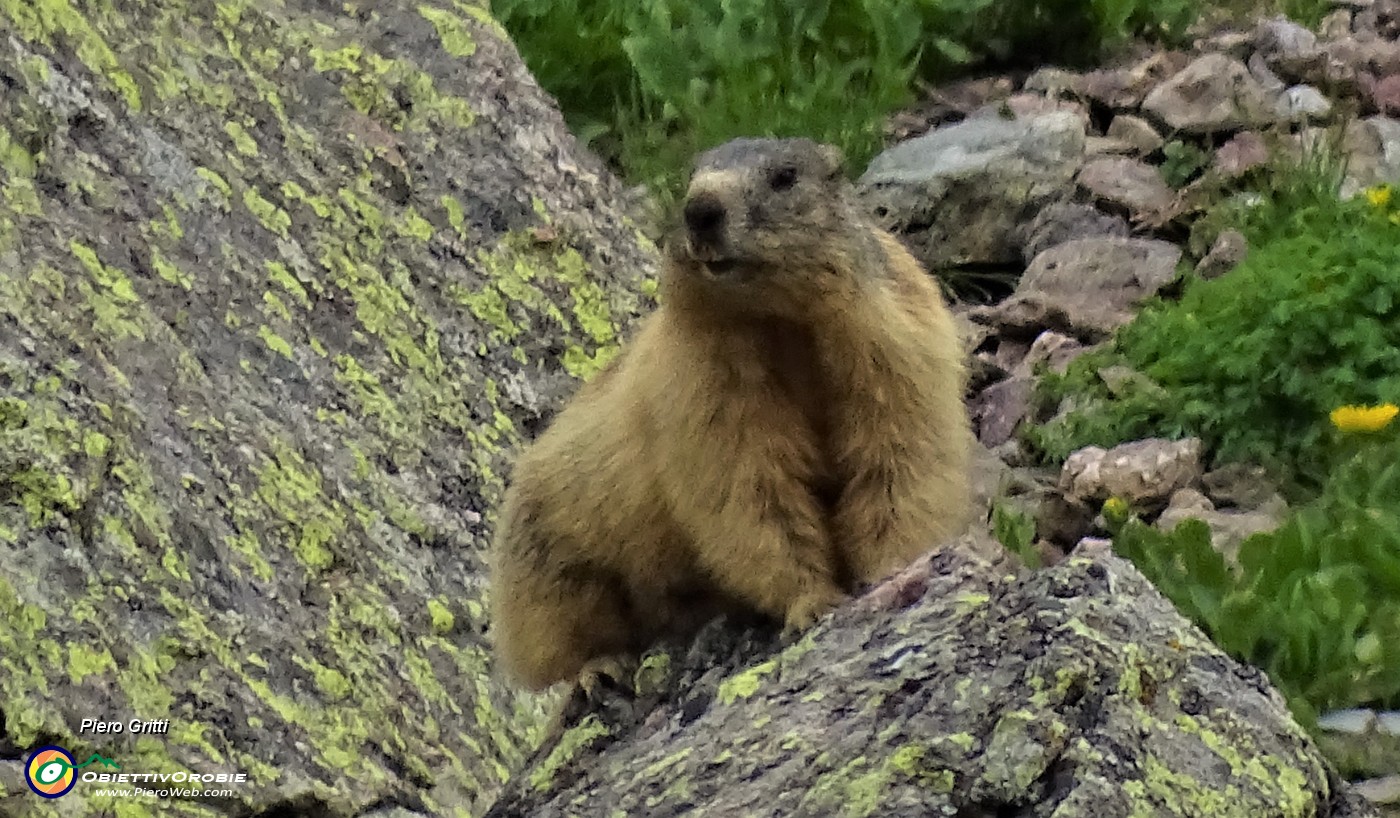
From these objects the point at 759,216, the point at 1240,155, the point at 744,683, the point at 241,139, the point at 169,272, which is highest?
the point at 759,216

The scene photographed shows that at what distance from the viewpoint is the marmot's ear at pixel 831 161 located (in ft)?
13.4

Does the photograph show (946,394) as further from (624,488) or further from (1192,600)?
(1192,600)

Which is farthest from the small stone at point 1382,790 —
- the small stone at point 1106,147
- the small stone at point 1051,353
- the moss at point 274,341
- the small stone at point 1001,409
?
the small stone at point 1106,147

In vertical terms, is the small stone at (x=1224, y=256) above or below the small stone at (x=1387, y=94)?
below

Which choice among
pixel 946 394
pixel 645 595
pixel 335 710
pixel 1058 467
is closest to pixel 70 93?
pixel 335 710

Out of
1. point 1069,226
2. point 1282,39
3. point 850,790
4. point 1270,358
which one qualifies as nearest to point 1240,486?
point 1270,358

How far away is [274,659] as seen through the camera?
445cm

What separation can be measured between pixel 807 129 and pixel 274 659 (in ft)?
14.5

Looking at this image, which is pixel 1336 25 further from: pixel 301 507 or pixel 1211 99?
pixel 301 507

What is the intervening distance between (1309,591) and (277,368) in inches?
120

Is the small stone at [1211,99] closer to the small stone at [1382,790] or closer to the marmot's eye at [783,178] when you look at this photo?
the small stone at [1382,790]

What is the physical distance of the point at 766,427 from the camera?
3.84 meters

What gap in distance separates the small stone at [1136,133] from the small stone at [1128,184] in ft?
0.43

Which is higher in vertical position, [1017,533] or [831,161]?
[831,161]
